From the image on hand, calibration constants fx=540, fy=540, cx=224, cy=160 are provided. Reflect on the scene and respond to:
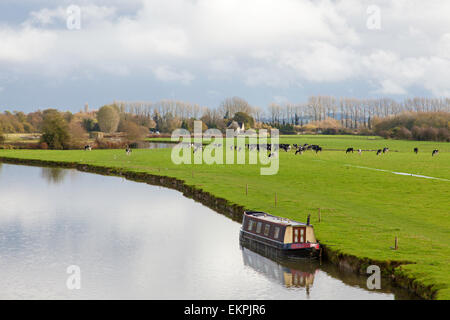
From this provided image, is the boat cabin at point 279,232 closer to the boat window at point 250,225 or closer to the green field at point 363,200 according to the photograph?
the boat window at point 250,225

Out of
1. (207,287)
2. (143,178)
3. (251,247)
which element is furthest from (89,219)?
(143,178)

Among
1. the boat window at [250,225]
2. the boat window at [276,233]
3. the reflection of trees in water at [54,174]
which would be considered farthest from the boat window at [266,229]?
the reflection of trees in water at [54,174]

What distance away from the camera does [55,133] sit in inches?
5591

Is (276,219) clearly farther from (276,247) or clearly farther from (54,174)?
(54,174)

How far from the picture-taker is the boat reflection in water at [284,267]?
26656 mm

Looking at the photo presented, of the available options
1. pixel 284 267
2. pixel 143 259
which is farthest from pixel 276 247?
pixel 143 259

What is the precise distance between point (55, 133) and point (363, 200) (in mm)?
112457

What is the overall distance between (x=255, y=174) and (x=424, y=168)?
76.8 feet

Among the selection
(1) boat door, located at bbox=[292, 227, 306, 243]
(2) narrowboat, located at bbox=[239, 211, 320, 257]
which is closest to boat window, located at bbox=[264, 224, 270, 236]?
(2) narrowboat, located at bbox=[239, 211, 320, 257]

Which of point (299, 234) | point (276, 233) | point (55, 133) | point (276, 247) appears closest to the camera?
point (299, 234)

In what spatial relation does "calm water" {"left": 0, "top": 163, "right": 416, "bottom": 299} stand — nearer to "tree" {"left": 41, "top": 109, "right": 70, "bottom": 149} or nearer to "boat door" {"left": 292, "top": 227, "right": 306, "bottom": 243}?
"boat door" {"left": 292, "top": 227, "right": 306, "bottom": 243}

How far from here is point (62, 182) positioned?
2714 inches

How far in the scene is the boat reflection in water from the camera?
26.7 metres

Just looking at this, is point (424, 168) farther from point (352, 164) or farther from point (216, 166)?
point (216, 166)
